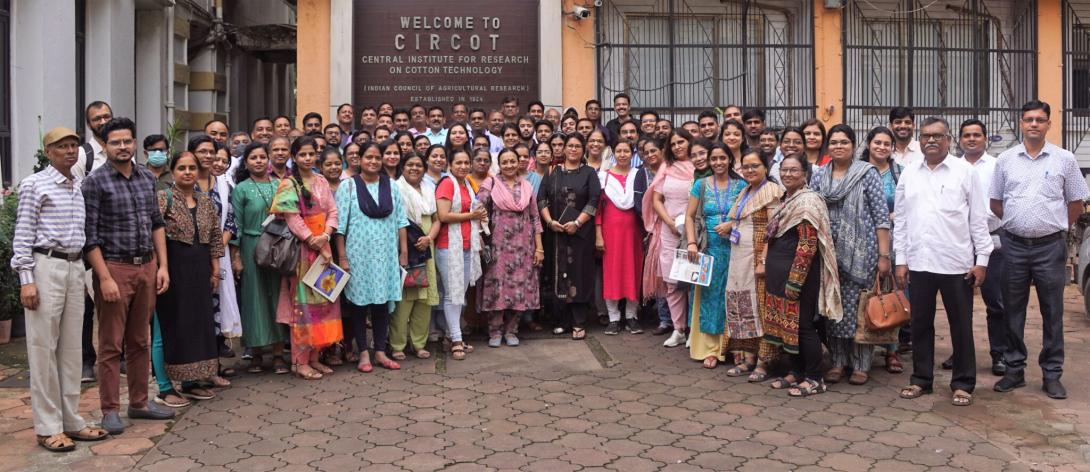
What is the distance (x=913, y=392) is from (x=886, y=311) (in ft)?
1.74

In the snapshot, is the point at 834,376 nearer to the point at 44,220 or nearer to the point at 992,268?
the point at 992,268

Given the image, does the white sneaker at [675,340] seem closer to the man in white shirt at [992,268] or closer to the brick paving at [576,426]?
the brick paving at [576,426]

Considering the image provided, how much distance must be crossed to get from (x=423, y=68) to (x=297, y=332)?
5359mm

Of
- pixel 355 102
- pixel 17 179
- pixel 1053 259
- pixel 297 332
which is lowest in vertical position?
pixel 297 332

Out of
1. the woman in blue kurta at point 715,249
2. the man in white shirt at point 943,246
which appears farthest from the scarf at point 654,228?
the man in white shirt at point 943,246

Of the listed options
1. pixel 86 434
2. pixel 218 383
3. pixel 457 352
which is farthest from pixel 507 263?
pixel 86 434

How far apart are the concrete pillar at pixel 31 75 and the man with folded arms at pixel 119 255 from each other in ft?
15.1

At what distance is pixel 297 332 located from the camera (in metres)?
6.70

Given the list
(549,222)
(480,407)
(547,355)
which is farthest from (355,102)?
(480,407)

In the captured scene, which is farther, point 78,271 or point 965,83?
point 965,83

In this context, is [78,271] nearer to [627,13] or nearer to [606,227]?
[606,227]

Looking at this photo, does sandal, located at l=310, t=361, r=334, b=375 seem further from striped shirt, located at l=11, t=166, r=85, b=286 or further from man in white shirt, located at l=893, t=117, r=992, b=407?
man in white shirt, located at l=893, t=117, r=992, b=407

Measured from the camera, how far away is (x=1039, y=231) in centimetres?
614

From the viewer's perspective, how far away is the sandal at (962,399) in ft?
19.6
